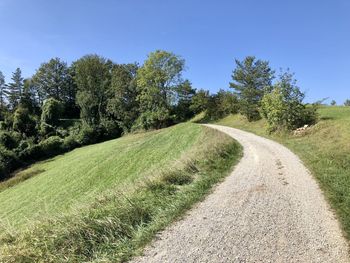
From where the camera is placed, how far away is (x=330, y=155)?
16.3m

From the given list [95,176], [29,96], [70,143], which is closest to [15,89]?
[29,96]

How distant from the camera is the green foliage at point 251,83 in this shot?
41.4 m

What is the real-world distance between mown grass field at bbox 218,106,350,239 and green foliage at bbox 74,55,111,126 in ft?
140

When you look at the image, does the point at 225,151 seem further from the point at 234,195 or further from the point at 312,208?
the point at 312,208

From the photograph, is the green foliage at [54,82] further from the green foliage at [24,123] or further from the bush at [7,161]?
the bush at [7,161]

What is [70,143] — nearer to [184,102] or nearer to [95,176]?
[184,102]

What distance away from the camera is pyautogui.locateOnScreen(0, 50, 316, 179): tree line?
43906mm

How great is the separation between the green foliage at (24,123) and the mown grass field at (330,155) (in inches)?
2112

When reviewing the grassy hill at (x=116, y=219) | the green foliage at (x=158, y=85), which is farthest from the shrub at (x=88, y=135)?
the grassy hill at (x=116, y=219)

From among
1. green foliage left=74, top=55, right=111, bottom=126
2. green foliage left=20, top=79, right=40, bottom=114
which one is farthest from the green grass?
green foliage left=20, top=79, right=40, bottom=114

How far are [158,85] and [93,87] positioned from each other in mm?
19298

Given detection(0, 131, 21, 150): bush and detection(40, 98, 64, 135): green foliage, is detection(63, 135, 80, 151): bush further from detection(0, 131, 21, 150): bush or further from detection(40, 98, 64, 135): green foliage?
detection(40, 98, 64, 135): green foliage

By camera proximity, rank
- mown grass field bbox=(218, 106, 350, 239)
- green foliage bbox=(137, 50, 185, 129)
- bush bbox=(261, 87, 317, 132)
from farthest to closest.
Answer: green foliage bbox=(137, 50, 185, 129) → bush bbox=(261, 87, 317, 132) → mown grass field bbox=(218, 106, 350, 239)

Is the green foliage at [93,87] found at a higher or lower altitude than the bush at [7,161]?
higher
